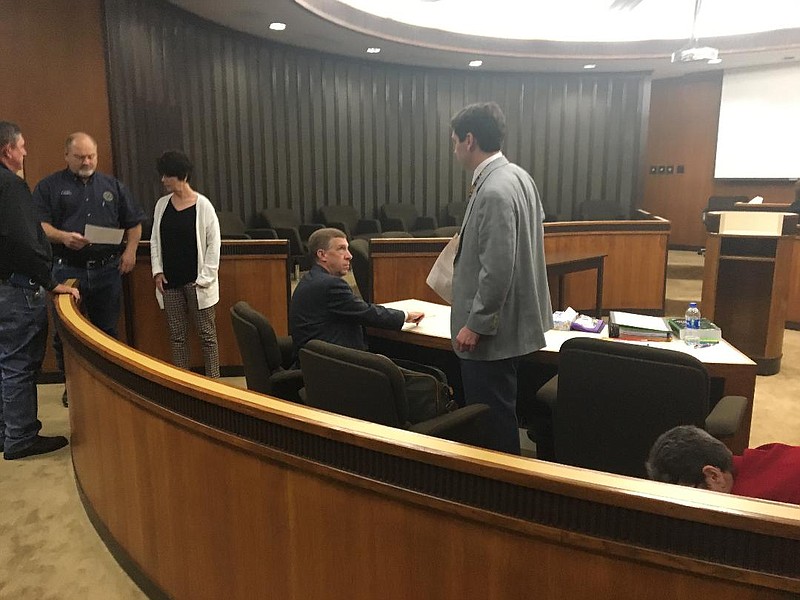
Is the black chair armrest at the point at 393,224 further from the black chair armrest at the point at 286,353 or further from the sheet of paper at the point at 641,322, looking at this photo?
the sheet of paper at the point at 641,322

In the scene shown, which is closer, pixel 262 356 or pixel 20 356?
pixel 262 356

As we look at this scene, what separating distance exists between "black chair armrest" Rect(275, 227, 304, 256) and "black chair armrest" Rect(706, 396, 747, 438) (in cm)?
586

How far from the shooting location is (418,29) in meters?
7.99

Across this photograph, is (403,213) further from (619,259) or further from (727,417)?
(727,417)

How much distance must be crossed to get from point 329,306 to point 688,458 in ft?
5.51

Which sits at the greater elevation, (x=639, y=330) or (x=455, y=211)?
(x=455, y=211)

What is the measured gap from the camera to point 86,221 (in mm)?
3955

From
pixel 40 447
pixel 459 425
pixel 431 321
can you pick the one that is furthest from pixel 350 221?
pixel 459 425

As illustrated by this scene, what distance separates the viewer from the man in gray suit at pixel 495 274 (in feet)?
7.88

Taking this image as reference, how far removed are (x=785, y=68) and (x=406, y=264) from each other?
835cm

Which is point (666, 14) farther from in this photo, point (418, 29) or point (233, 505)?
point (233, 505)

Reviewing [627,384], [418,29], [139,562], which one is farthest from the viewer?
[418,29]

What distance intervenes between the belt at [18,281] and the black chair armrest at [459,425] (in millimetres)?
2127

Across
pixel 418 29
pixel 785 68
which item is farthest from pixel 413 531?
pixel 785 68
